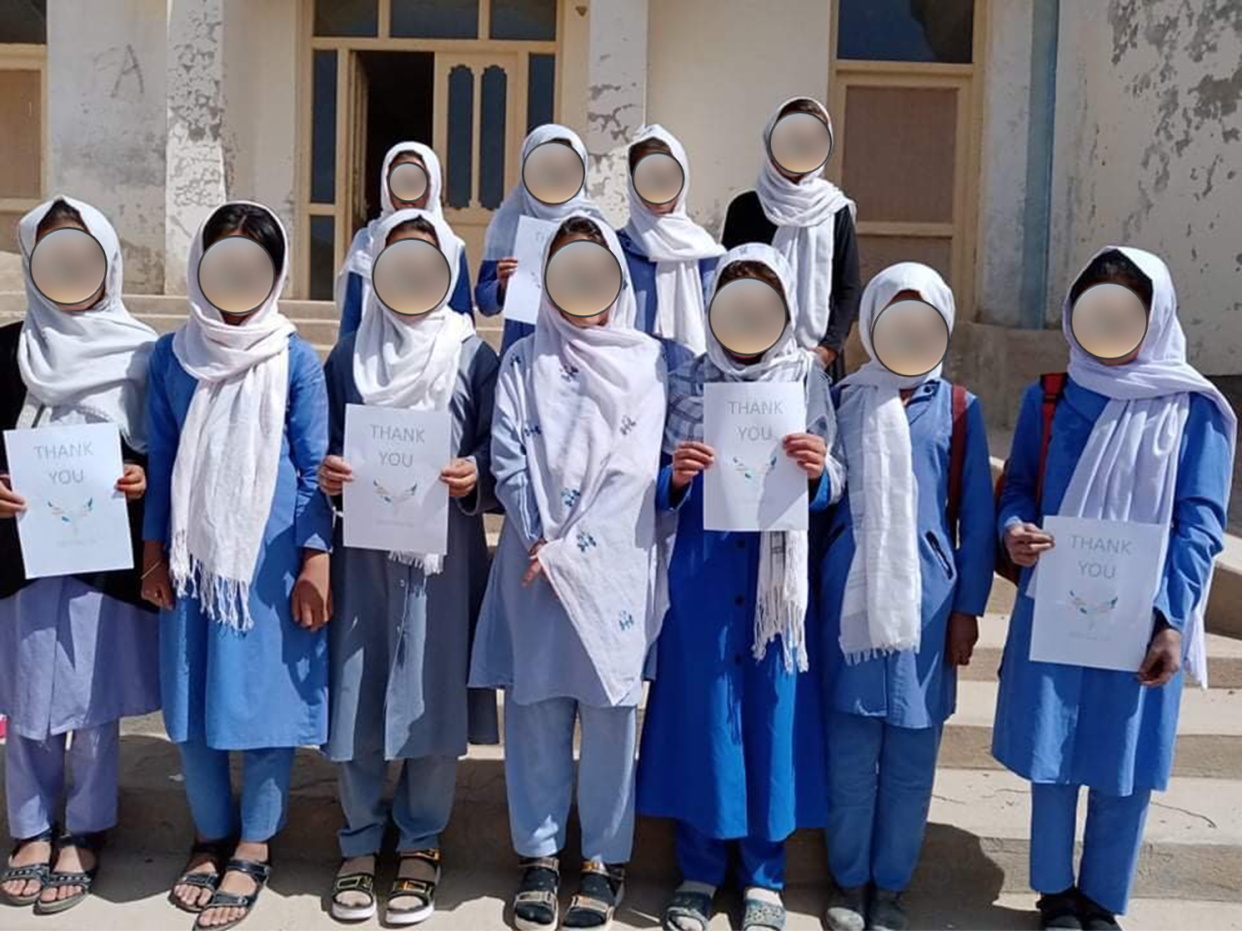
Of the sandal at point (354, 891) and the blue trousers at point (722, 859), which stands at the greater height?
the blue trousers at point (722, 859)

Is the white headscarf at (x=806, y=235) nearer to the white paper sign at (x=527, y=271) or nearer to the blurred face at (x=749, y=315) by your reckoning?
the white paper sign at (x=527, y=271)

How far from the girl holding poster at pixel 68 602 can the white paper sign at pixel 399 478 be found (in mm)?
598

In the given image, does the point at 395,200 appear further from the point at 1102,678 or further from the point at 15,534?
the point at 1102,678

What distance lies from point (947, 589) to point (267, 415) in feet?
5.78

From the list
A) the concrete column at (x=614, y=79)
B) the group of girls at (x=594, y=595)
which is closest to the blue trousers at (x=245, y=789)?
the group of girls at (x=594, y=595)

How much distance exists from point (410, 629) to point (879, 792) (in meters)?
1.29

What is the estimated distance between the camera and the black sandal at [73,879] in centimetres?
307

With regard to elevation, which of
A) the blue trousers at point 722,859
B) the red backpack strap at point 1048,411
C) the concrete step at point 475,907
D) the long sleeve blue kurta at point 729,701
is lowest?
the concrete step at point 475,907

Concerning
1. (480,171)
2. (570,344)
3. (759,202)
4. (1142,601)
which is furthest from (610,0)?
(1142,601)

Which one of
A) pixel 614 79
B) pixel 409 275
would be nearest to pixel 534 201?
pixel 409 275

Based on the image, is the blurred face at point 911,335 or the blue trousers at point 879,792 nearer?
the blurred face at point 911,335

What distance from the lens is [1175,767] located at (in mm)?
3748

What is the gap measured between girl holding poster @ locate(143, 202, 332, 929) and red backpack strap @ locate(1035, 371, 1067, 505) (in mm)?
1814

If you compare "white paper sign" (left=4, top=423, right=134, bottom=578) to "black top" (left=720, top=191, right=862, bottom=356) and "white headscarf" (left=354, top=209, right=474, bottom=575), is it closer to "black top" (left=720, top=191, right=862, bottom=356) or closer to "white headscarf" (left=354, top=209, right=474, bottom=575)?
"white headscarf" (left=354, top=209, right=474, bottom=575)
